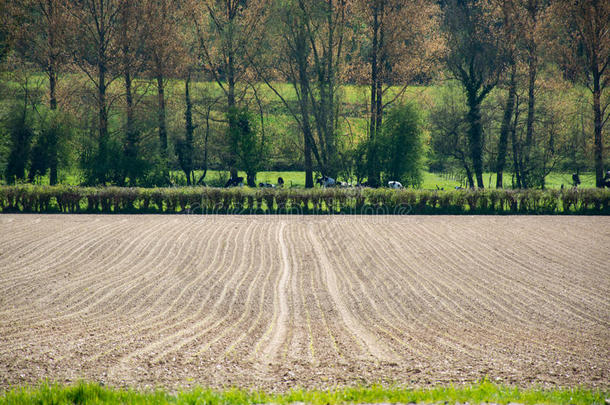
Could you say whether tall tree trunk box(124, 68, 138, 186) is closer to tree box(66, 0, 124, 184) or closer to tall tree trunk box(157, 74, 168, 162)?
tree box(66, 0, 124, 184)

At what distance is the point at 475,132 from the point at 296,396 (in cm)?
2743

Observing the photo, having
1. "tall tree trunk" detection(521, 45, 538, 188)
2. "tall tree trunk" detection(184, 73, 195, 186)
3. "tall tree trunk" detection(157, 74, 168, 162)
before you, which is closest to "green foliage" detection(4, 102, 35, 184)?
"tall tree trunk" detection(157, 74, 168, 162)

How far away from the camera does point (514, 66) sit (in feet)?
98.0

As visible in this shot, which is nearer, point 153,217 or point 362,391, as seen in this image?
point 362,391

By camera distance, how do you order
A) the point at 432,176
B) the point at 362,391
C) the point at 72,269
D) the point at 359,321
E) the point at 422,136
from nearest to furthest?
1. the point at 362,391
2. the point at 359,321
3. the point at 72,269
4. the point at 422,136
5. the point at 432,176

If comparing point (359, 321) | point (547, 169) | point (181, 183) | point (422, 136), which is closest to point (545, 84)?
point (547, 169)

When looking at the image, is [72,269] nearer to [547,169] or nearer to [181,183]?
[181,183]

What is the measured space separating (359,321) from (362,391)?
3302 millimetres

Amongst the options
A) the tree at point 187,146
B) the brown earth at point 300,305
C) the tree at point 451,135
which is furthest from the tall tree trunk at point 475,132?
the tree at point 187,146

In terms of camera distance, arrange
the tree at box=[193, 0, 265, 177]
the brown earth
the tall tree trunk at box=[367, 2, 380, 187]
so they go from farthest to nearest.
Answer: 1. the tree at box=[193, 0, 265, 177]
2. the tall tree trunk at box=[367, 2, 380, 187]
3. the brown earth

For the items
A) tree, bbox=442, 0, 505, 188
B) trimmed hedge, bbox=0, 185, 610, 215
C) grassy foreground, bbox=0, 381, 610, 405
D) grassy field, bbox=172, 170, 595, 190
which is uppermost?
tree, bbox=442, 0, 505, 188

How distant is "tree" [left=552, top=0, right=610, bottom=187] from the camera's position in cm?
2769

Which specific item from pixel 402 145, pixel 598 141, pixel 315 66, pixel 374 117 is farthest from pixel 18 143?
pixel 598 141

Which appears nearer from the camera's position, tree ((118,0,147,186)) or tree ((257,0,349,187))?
tree ((257,0,349,187))
